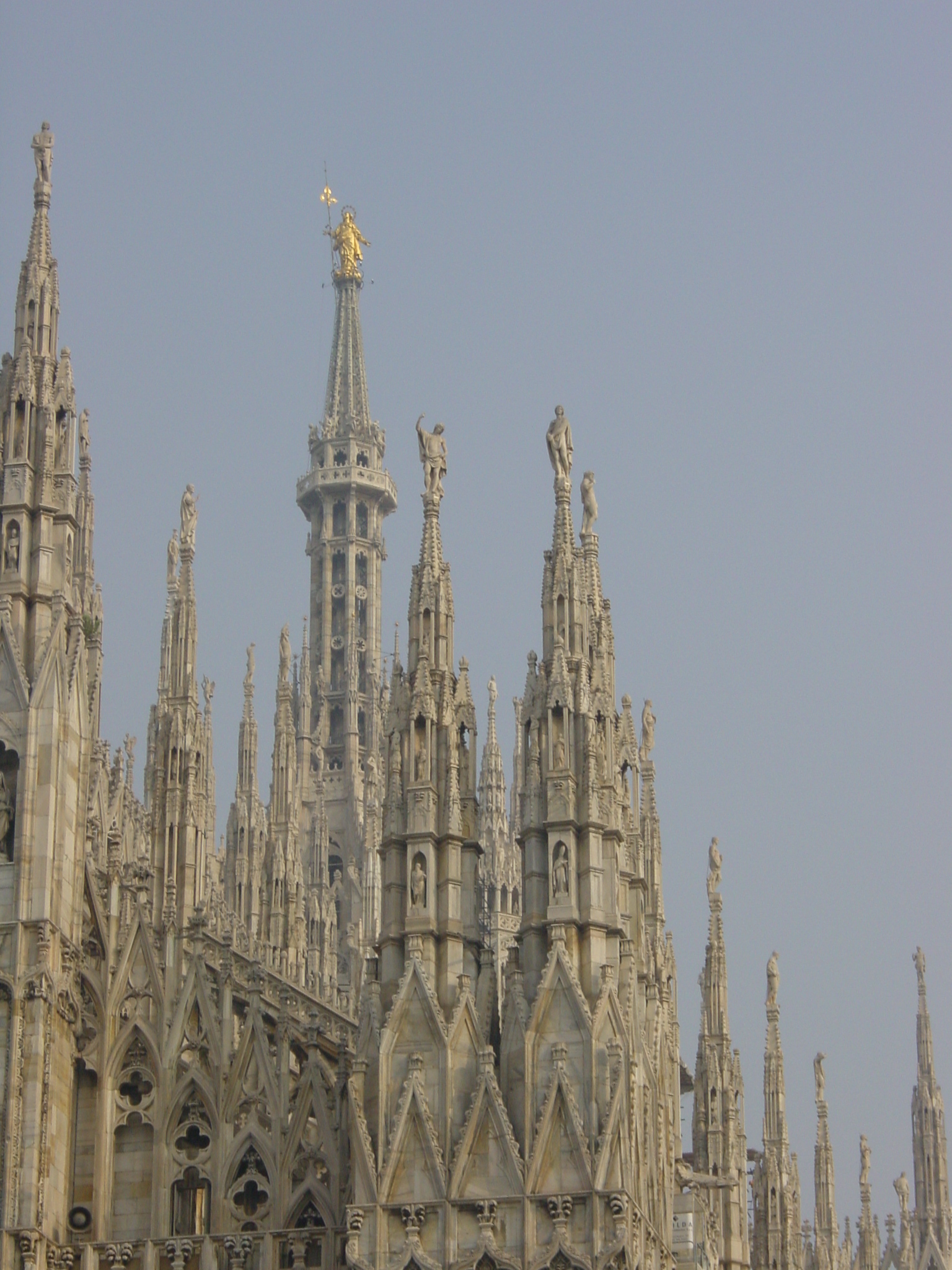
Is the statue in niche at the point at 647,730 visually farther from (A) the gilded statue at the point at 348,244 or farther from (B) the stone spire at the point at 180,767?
(A) the gilded statue at the point at 348,244

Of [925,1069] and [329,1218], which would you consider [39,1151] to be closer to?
[329,1218]

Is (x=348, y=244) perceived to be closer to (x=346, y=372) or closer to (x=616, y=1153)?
(x=346, y=372)

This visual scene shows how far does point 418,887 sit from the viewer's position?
3888 cm

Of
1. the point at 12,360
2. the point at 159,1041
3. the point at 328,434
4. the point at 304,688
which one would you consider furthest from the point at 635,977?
the point at 328,434

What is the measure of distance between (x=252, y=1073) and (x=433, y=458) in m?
10.3

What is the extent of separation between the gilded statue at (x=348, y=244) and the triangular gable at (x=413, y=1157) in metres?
90.1

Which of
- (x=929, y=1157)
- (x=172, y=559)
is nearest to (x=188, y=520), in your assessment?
(x=172, y=559)

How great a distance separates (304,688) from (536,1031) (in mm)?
73502

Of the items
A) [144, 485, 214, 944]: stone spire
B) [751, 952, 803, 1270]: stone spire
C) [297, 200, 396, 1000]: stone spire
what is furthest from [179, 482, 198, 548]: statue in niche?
[297, 200, 396, 1000]: stone spire

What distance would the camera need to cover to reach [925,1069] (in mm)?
74688

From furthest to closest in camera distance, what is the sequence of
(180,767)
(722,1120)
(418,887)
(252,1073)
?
(722,1120)
(180,767)
(252,1073)
(418,887)

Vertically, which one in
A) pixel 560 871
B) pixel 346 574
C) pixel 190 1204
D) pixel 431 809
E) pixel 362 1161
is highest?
pixel 346 574

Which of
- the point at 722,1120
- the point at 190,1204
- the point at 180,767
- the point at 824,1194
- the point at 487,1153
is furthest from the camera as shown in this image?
the point at 824,1194

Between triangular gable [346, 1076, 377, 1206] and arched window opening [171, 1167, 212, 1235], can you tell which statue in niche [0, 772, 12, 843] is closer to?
arched window opening [171, 1167, 212, 1235]
